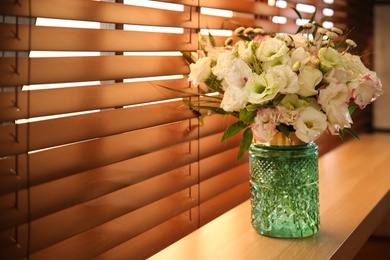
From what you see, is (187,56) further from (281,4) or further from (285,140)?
(281,4)

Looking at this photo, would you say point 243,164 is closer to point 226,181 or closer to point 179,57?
point 226,181

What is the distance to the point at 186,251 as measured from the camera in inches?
61.1

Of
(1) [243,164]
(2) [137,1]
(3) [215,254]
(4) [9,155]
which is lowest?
(3) [215,254]

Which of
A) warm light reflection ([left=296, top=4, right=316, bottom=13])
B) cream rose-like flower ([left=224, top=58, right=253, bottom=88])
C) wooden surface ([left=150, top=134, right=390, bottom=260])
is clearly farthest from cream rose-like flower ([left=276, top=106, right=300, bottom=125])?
warm light reflection ([left=296, top=4, right=316, bottom=13])

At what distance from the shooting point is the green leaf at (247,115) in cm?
150

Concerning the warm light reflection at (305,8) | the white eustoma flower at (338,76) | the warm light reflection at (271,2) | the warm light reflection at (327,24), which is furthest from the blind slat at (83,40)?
the warm light reflection at (327,24)

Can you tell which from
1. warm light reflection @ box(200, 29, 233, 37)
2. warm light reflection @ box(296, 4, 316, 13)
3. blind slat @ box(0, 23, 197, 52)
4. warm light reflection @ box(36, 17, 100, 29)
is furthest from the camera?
warm light reflection @ box(296, 4, 316, 13)

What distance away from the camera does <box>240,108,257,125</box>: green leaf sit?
1.50 meters

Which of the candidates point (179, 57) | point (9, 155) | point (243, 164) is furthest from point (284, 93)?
point (243, 164)

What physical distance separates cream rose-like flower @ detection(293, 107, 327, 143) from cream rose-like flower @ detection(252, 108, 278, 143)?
59 mm

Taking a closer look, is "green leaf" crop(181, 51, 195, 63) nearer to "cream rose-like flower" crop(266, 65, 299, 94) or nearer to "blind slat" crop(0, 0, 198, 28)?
"blind slat" crop(0, 0, 198, 28)

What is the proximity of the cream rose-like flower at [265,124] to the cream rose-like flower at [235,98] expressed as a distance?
0.17 feet

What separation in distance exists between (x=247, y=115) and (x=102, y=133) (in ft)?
1.18

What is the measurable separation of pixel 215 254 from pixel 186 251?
0.25 feet
